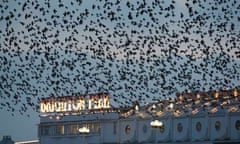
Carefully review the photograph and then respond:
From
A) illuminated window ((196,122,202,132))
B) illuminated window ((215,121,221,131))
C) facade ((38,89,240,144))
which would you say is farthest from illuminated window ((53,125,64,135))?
illuminated window ((215,121,221,131))

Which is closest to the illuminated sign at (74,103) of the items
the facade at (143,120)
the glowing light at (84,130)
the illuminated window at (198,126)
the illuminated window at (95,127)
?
the facade at (143,120)

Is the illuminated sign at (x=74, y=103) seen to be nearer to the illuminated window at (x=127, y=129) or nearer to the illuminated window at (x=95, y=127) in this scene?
the illuminated window at (x=95, y=127)

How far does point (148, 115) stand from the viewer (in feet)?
534

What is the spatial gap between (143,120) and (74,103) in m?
23.2

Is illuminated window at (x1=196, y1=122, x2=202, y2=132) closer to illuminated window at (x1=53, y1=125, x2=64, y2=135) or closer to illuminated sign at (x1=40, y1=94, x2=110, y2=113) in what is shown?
illuminated sign at (x1=40, y1=94, x2=110, y2=113)

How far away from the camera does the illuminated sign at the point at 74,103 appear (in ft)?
573

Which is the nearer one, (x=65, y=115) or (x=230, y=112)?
(x=230, y=112)

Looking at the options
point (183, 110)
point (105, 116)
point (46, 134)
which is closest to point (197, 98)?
point (183, 110)

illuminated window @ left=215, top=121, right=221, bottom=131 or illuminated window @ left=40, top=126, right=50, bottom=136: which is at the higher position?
illuminated window @ left=215, top=121, right=221, bottom=131

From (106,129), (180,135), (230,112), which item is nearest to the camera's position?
(230,112)

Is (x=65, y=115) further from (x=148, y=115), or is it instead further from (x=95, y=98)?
(x=148, y=115)

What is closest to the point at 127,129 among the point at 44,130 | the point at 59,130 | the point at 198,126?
the point at 59,130

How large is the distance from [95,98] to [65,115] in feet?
21.4

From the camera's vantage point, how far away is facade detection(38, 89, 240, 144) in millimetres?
148125
